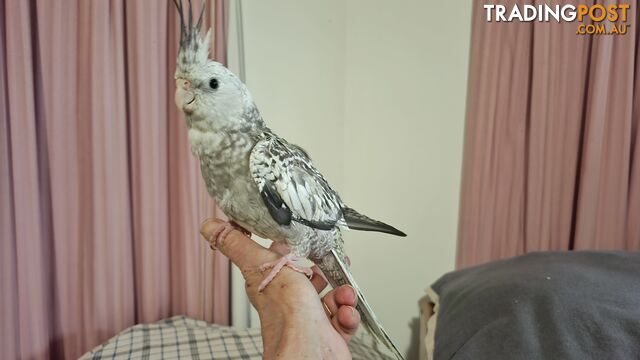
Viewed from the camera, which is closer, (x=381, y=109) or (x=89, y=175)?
(x=89, y=175)

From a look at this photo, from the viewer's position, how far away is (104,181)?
139 cm

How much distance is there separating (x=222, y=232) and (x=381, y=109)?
1.08 meters

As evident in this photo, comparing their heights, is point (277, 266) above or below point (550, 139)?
below

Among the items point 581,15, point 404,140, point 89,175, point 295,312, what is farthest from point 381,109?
point 295,312

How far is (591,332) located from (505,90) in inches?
34.0

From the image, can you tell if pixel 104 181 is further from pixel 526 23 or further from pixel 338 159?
pixel 526 23

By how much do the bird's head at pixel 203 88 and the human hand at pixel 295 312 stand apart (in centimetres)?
25

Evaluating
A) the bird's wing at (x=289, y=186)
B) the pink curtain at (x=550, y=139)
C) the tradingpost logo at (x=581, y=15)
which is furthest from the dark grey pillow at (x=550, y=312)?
the tradingpost logo at (x=581, y=15)

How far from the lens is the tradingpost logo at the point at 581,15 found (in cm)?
132

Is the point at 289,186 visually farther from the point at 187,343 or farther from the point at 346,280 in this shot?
the point at 187,343

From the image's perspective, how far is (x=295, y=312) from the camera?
26.4 inches

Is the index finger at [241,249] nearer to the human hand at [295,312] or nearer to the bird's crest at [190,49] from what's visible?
the human hand at [295,312]

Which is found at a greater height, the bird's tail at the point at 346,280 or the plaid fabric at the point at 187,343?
the bird's tail at the point at 346,280

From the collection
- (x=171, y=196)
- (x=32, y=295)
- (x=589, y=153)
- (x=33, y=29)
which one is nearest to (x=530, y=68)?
(x=589, y=153)
